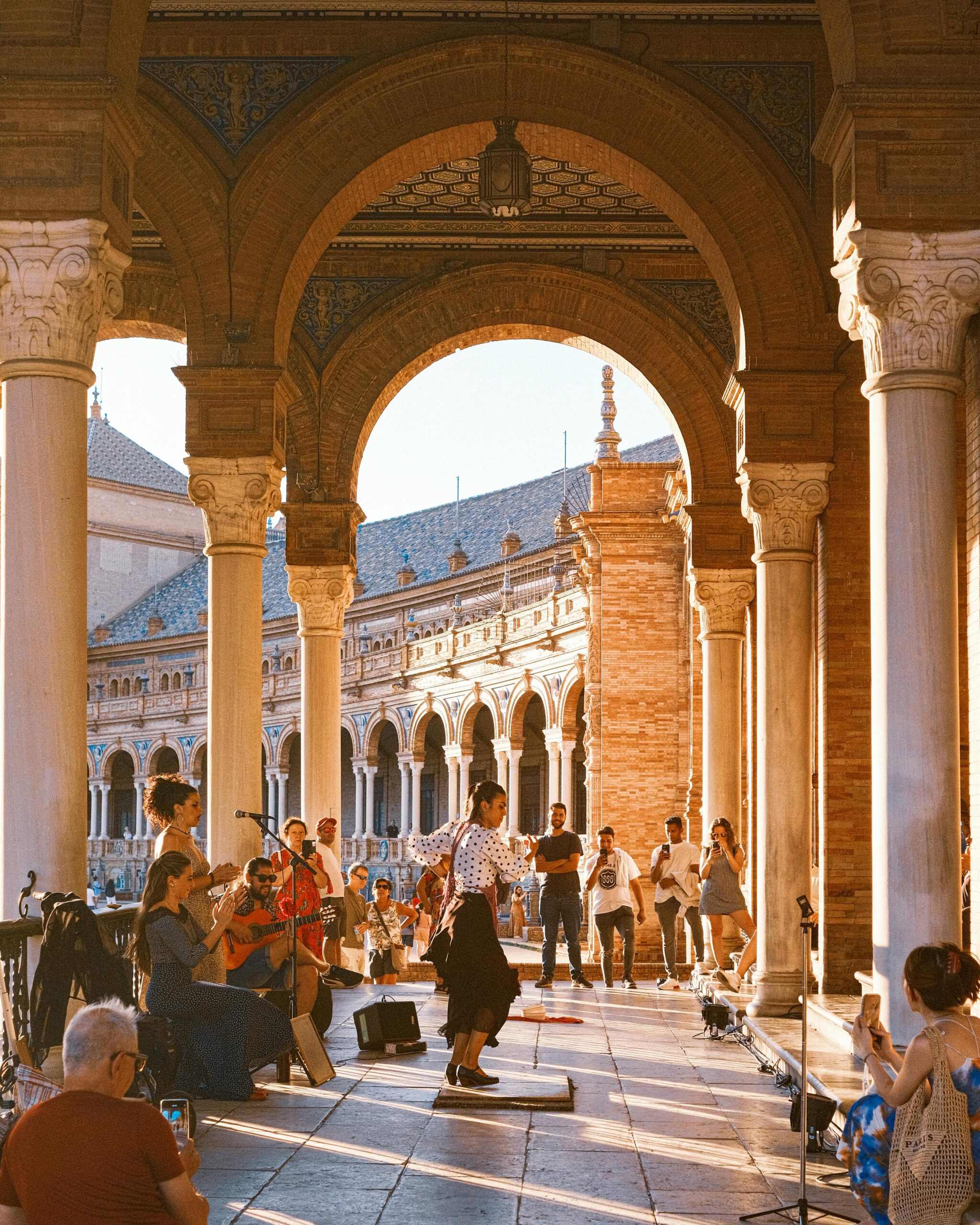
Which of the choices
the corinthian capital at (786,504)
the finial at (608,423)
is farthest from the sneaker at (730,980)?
the finial at (608,423)

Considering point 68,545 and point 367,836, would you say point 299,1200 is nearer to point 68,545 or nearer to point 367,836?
point 68,545

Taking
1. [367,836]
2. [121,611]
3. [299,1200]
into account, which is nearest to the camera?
[299,1200]

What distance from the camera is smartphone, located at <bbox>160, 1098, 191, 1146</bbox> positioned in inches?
173

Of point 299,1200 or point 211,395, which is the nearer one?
point 299,1200

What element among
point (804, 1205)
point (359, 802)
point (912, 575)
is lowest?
point (359, 802)

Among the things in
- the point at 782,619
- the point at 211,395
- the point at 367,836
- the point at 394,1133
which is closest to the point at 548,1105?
the point at 394,1133

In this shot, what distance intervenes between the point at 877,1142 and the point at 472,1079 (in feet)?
11.9

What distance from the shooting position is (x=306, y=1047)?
8672 millimetres

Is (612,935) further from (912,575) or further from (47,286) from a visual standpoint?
(47,286)

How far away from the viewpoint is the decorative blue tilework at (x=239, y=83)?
11.8 meters

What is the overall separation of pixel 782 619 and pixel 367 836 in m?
34.7

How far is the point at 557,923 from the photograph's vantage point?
14.5m

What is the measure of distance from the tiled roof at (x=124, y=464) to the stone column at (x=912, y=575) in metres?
68.3

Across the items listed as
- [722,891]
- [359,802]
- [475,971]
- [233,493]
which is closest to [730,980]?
[722,891]
